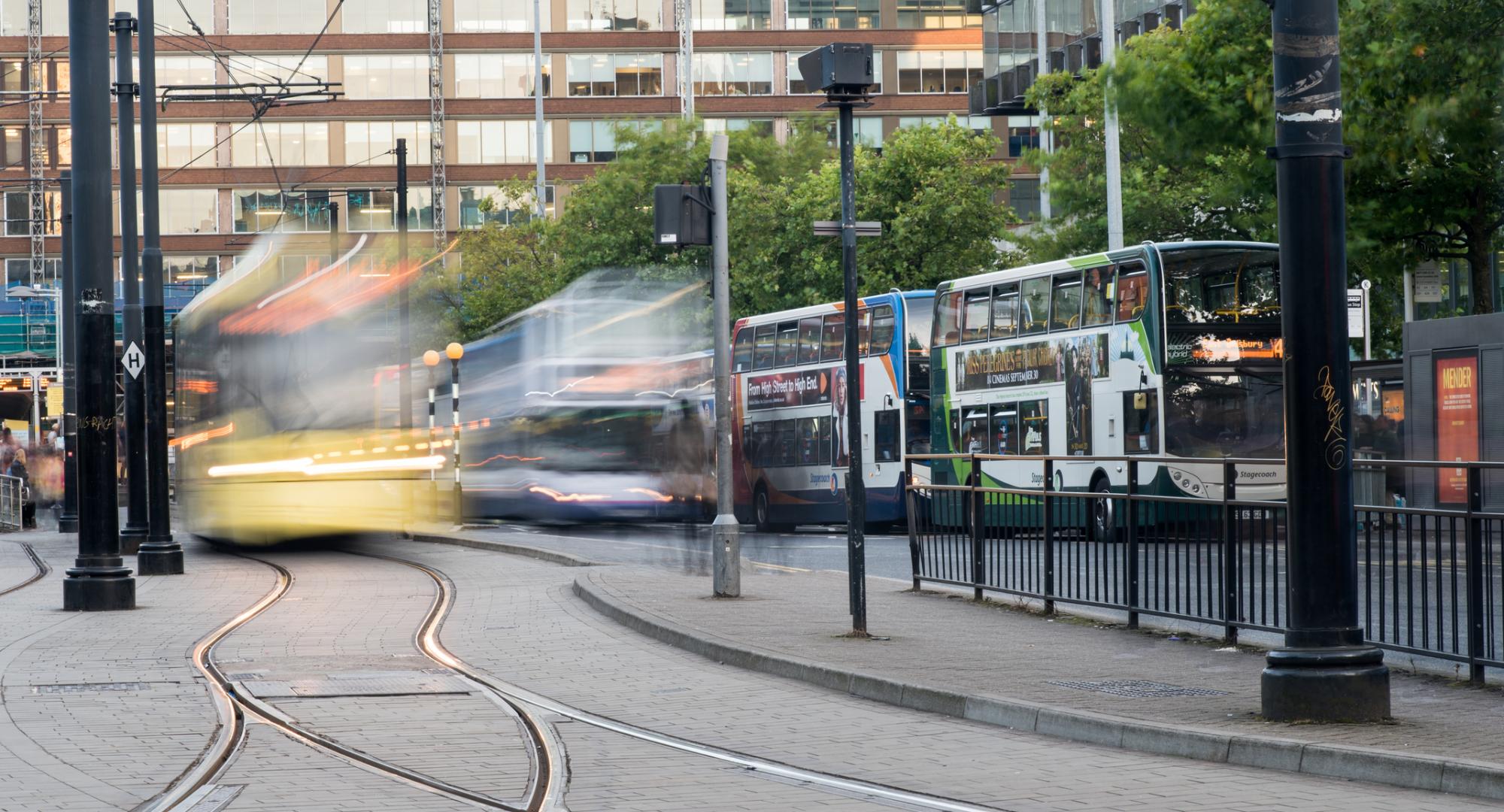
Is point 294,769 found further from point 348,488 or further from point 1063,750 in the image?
point 348,488

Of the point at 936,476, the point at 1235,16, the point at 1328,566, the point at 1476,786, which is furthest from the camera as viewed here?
the point at 936,476

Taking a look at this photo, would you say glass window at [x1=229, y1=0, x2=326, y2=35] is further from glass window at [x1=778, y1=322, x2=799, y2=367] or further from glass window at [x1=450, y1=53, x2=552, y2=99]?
glass window at [x1=778, y1=322, x2=799, y2=367]

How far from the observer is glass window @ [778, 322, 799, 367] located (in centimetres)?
3394

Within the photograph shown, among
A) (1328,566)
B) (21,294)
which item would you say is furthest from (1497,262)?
(21,294)

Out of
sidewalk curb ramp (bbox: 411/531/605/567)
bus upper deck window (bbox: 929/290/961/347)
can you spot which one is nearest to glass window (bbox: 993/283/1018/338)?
bus upper deck window (bbox: 929/290/961/347)

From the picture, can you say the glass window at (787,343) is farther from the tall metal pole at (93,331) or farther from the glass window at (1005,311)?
the tall metal pole at (93,331)

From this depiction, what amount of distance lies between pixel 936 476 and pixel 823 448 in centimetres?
557

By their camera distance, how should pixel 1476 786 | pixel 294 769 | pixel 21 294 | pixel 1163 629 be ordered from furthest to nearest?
pixel 21 294
pixel 1163 629
pixel 294 769
pixel 1476 786

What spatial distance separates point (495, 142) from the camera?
8262cm

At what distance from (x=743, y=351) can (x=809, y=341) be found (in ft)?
10.5

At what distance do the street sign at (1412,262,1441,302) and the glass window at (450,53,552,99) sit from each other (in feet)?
187

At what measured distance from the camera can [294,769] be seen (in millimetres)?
8648

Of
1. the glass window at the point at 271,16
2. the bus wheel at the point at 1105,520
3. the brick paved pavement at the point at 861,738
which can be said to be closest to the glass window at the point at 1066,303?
the bus wheel at the point at 1105,520

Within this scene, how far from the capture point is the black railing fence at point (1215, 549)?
10.3m
